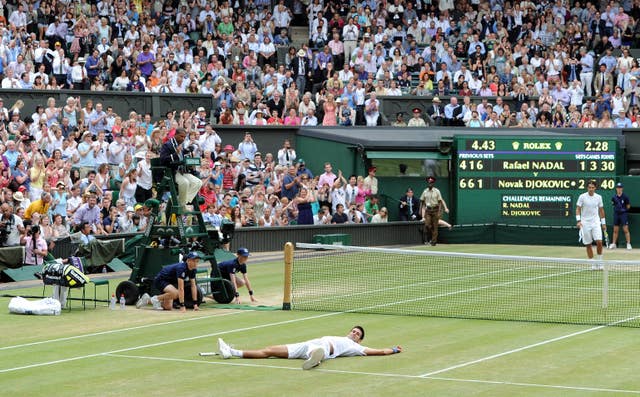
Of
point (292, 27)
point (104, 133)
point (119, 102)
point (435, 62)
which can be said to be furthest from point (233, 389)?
point (292, 27)

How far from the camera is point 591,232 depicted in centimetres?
2773

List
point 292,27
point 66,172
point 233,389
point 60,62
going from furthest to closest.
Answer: point 292,27
point 60,62
point 66,172
point 233,389

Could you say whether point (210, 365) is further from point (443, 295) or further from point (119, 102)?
point (119, 102)

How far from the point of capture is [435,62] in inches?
1644

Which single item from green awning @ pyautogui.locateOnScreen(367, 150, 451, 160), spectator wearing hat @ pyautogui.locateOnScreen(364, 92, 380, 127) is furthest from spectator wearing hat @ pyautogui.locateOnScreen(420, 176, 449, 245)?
spectator wearing hat @ pyautogui.locateOnScreen(364, 92, 380, 127)

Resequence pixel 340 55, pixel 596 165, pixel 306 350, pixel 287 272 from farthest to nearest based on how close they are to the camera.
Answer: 1. pixel 340 55
2. pixel 596 165
3. pixel 287 272
4. pixel 306 350

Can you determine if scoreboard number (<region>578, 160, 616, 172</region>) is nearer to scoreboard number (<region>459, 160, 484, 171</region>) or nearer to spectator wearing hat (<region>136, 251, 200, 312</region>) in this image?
scoreboard number (<region>459, 160, 484, 171</region>)

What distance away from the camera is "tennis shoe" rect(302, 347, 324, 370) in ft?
48.6

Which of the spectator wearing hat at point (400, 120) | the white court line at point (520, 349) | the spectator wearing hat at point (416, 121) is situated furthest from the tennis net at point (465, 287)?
the spectator wearing hat at point (400, 120)

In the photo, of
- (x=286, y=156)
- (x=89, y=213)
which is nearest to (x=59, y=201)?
(x=89, y=213)

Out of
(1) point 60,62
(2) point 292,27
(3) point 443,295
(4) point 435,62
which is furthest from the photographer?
(2) point 292,27

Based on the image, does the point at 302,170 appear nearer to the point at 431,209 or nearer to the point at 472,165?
the point at 431,209

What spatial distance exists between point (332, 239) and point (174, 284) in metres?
11.2

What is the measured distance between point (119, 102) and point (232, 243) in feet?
22.7
